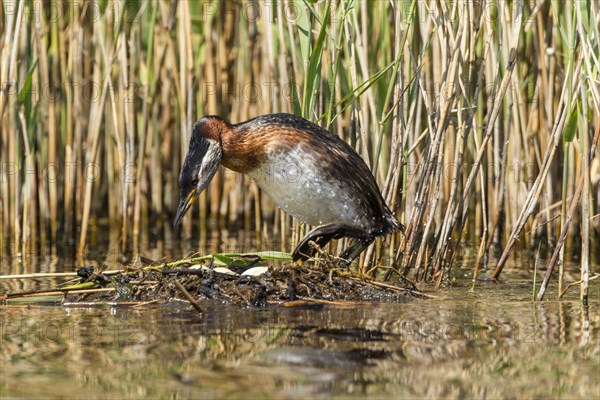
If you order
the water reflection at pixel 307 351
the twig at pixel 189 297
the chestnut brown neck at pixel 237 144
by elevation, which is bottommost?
the water reflection at pixel 307 351

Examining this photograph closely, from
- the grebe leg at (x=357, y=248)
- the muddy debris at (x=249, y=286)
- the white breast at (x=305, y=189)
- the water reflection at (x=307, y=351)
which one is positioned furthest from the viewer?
the grebe leg at (x=357, y=248)

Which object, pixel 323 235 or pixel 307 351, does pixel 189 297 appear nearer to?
pixel 307 351

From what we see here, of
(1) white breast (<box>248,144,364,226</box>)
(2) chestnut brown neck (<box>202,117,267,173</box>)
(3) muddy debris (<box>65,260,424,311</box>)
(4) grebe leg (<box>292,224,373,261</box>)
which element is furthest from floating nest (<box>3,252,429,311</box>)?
(2) chestnut brown neck (<box>202,117,267,173</box>)

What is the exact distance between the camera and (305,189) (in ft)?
20.4

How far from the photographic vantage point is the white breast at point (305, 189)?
620 cm

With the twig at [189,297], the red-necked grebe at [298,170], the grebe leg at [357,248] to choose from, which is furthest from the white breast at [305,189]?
the twig at [189,297]

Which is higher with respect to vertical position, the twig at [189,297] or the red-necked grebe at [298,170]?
the red-necked grebe at [298,170]

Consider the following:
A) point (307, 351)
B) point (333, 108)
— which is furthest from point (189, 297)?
point (333, 108)

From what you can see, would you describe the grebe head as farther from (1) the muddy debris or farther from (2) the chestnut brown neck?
(1) the muddy debris

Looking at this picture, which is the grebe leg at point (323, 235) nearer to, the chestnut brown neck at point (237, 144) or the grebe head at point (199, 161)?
the chestnut brown neck at point (237, 144)

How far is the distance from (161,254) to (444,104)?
319 centimetres

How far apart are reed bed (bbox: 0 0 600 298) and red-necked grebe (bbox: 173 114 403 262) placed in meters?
0.24

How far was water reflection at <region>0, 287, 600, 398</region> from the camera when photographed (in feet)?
12.7

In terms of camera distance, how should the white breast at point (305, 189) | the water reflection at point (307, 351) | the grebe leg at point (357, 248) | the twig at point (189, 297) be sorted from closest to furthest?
the water reflection at point (307, 351) → the twig at point (189, 297) → the white breast at point (305, 189) → the grebe leg at point (357, 248)
